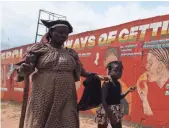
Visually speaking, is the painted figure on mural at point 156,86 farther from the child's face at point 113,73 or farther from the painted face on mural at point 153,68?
the child's face at point 113,73

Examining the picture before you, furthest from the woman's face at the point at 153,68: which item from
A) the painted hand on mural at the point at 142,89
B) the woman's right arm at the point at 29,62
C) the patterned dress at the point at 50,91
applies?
the woman's right arm at the point at 29,62

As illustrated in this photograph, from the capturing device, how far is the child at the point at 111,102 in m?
3.89

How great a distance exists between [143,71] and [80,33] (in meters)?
3.18

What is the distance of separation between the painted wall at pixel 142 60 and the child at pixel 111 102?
3.07m

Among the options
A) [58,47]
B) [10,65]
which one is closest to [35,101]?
[58,47]

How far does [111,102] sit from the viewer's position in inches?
156

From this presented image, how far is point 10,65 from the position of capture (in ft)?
51.2

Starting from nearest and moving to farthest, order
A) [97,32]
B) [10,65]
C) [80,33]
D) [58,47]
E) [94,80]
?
[58,47]
[94,80]
[97,32]
[80,33]
[10,65]

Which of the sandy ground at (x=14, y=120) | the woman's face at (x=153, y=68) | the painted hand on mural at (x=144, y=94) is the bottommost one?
the sandy ground at (x=14, y=120)

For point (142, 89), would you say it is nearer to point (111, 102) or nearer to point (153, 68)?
point (153, 68)

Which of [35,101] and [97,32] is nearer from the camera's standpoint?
[35,101]

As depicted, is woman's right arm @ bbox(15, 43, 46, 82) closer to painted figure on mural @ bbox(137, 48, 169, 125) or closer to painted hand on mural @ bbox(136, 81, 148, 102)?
painted figure on mural @ bbox(137, 48, 169, 125)

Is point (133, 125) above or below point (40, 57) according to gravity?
below

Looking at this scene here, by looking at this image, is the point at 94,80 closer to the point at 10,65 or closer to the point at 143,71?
the point at 143,71
